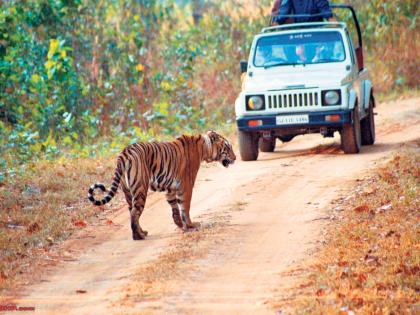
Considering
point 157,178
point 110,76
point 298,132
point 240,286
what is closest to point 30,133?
point 110,76

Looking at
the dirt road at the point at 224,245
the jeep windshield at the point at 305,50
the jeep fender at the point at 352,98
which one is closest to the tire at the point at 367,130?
the dirt road at the point at 224,245

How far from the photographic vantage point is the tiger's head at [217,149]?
9.85 m

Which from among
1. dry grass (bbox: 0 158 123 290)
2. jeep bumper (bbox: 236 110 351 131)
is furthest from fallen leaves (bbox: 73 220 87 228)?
jeep bumper (bbox: 236 110 351 131)

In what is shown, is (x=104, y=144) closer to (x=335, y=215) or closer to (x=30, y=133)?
(x=30, y=133)

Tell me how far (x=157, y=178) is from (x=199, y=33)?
44.1 ft

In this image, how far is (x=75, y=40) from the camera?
60.7ft

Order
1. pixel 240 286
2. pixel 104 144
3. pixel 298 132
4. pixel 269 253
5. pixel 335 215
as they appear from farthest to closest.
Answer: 1. pixel 104 144
2. pixel 298 132
3. pixel 335 215
4. pixel 269 253
5. pixel 240 286

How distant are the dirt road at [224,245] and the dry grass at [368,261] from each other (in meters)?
0.23

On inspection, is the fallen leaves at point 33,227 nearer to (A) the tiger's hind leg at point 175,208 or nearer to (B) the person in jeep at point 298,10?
(A) the tiger's hind leg at point 175,208

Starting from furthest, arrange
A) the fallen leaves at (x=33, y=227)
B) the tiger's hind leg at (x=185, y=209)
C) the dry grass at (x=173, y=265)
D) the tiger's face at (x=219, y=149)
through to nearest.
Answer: the tiger's face at (x=219, y=149) → the fallen leaves at (x=33, y=227) → the tiger's hind leg at (x=185, y=209) → the dry grass at (x=173, y=265)

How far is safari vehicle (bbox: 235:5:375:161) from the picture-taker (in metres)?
13.2

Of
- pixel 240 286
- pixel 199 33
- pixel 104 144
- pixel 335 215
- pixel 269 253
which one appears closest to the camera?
pixel 240 286

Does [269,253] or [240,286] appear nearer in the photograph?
[240,286]

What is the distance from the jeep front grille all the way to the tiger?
11.4 feet
